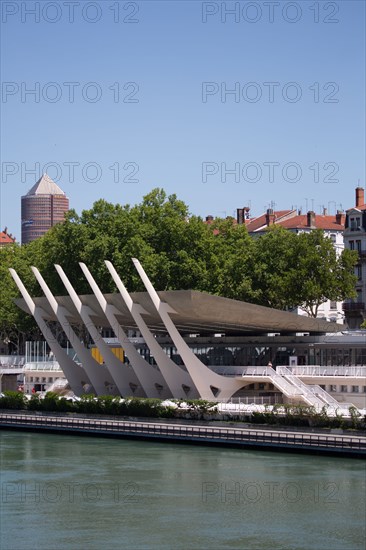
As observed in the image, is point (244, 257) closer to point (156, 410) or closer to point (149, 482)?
point (156, 410)

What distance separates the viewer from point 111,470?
2303 inches

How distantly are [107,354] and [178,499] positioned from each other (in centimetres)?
3145

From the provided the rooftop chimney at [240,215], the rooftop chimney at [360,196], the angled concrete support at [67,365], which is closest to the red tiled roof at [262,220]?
the rooftop chimney at [240,215]

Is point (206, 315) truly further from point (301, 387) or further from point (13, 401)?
point (13, 401)

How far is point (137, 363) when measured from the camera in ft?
261

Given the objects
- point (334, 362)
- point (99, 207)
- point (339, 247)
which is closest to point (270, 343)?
point (334, 362)

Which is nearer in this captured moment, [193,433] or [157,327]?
[193,433]

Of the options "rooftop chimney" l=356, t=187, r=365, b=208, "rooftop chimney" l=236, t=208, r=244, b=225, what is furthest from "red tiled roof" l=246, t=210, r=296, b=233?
"rooftop chimney" l=356, t=187, r=365, b=208

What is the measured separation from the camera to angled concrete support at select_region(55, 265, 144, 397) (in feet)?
265

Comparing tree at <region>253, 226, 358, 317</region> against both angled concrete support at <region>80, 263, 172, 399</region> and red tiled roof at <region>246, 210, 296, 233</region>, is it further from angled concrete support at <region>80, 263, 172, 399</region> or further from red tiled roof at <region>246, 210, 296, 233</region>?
red tiled roof at <region>246, 210, 296, 233</region>

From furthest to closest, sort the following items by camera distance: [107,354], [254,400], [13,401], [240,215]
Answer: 1. [240,215]
2. [13,401]
3. [107,354]
4. [254,400]

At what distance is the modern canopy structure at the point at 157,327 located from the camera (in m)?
74.0

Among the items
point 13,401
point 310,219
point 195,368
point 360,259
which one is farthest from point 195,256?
point 310,219

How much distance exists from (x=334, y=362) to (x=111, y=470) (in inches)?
1120
